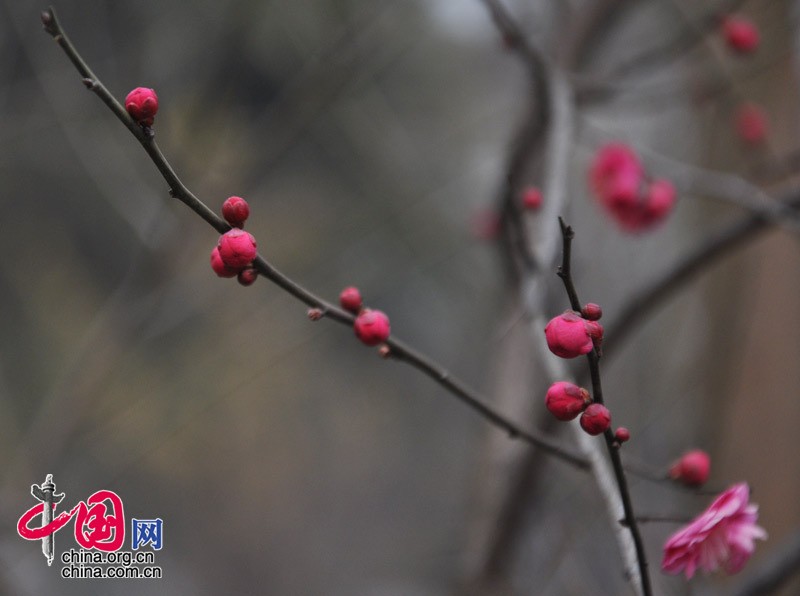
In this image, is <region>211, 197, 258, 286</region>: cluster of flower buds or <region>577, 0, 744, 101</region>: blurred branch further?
<region>577, 0, 744, 101</region>: blurred branch

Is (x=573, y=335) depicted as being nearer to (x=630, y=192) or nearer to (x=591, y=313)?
(x=591, y=313)

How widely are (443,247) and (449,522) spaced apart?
1.57 metres

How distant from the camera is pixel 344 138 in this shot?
355 centimetres

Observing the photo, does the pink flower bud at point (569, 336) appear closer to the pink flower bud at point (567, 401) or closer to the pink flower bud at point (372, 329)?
the pink flower bud at point (567, 401)

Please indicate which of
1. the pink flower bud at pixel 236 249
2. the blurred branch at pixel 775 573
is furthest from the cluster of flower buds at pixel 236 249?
the blurred branch at pixel 775 573

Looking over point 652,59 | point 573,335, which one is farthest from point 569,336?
point 652,59

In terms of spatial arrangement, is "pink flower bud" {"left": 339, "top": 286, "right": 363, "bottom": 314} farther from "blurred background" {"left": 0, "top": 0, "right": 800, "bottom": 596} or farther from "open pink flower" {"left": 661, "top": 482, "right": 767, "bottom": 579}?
"open pink flower" {"left": 661, "top": 482, "right": 767, "bottom": 579}

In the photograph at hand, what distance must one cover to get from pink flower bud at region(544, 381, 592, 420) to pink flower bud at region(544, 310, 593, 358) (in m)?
0.06

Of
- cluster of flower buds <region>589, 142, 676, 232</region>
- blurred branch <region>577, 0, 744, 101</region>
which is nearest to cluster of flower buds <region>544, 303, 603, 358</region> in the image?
cluster of flower buds <region>589, 142, 676, 232</region>

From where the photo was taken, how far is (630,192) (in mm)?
1663

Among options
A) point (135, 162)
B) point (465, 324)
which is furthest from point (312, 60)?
point (465, 324)

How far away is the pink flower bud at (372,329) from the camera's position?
0.74m

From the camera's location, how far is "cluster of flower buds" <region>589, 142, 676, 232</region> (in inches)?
65.4
